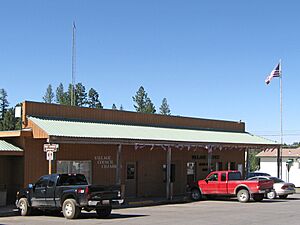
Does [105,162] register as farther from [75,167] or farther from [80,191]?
[80,191]

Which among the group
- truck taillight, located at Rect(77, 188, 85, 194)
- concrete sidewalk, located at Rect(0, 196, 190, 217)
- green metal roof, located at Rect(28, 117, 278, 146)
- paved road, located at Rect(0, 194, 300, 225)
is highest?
green metal roof, located at Rect(28, 117, 278, 146)

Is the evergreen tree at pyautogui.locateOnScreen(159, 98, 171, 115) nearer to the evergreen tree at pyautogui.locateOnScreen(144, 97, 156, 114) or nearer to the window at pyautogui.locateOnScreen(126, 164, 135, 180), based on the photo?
the evergreen tree at pyautogui.locateOnScreen(144, 97, 156, 114)

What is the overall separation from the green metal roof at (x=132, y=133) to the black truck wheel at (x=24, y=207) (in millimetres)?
3225

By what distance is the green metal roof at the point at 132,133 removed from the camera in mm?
25547

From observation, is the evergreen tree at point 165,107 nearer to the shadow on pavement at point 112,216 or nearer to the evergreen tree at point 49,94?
the evergreen tree at point 49,94

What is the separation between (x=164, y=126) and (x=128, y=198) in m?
6.53

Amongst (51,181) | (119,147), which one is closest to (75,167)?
(119,147)

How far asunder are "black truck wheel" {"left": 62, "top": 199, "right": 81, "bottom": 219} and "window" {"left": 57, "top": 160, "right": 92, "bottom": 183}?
7.29 metres

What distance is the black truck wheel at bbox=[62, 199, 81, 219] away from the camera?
1984 centimetres

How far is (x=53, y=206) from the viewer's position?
2084 cm

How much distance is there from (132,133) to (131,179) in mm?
3355

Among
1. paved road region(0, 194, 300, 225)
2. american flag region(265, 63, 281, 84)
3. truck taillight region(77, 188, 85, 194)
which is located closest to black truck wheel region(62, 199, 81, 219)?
paved road region(0, 194, 300, 225)

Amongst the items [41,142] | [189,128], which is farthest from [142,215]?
[189,128]

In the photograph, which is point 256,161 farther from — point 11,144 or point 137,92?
point 11,144
